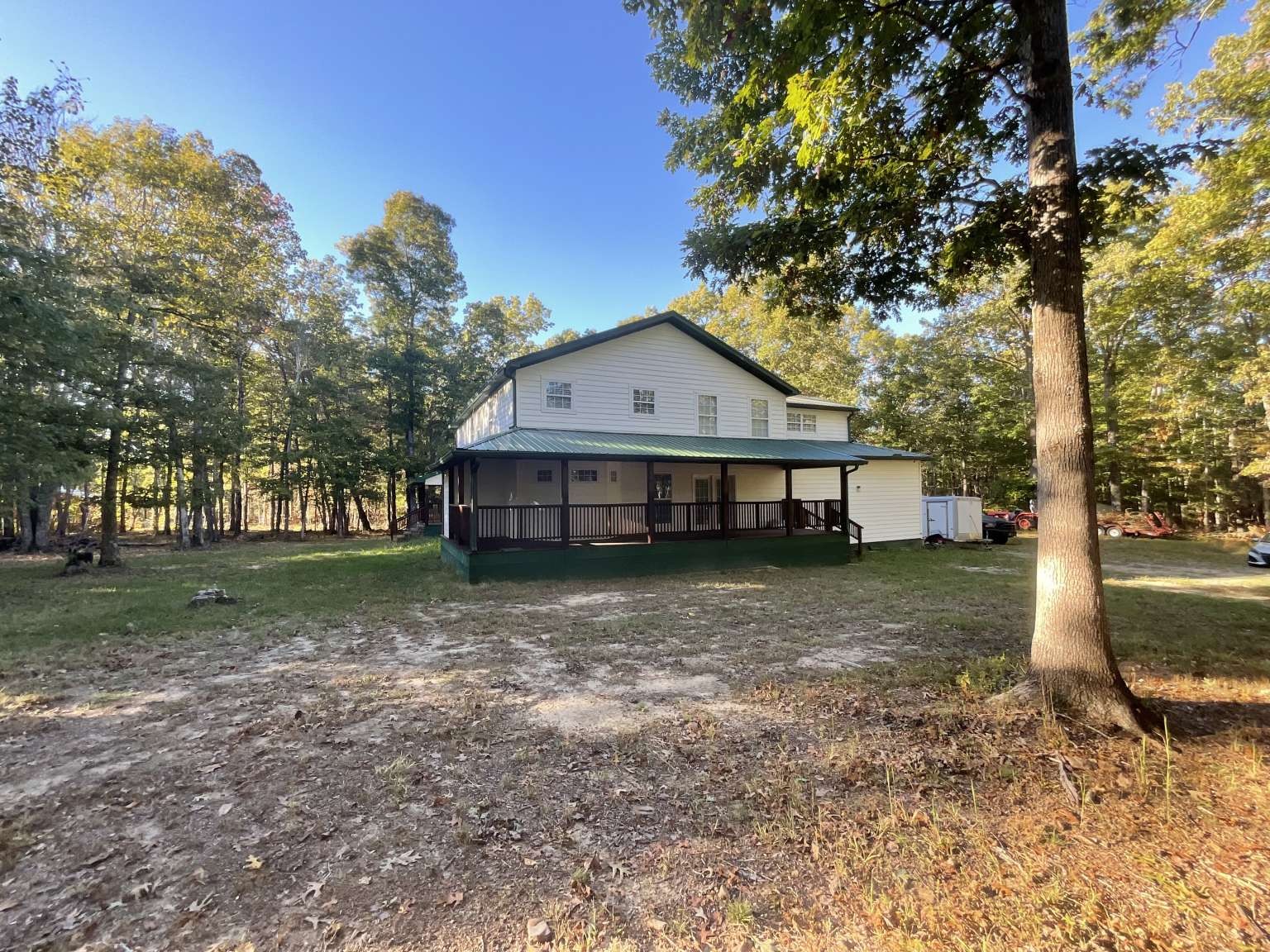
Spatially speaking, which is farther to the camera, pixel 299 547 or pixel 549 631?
pixel 299 547

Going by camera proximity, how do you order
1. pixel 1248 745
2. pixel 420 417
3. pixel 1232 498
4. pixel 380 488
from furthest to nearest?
pixel 380 488 → pixel 420 417 → pixel 1232 498 → pixel 1248 745

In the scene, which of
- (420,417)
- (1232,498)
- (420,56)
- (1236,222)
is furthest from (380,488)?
(1232,498)

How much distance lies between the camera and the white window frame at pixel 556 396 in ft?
44.1

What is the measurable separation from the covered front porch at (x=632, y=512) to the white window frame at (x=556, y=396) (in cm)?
175

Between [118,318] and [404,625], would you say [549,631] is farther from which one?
[118,318]

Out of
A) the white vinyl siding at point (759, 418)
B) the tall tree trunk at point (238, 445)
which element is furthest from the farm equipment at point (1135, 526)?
the tall tree trunk at point (238, 445)

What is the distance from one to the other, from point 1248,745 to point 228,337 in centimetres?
2369

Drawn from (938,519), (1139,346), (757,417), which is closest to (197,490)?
(757,417)

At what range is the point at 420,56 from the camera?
385 inches

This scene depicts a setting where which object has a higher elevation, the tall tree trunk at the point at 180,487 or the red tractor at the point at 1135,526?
the tall tree trunk at the point at 180,487

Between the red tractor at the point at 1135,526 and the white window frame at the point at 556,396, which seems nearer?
the white window frame at the point at 556,396

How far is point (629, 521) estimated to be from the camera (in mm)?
13898

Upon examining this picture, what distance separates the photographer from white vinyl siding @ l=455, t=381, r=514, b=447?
13.7 metres

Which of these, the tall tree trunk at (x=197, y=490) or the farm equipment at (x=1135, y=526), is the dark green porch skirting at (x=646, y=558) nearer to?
the tall tree trunk at (x=197, y=490)
